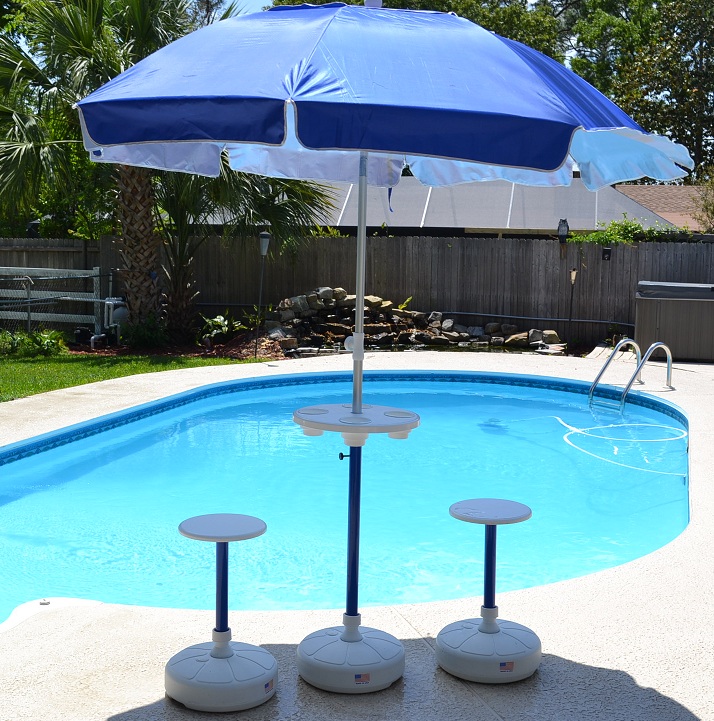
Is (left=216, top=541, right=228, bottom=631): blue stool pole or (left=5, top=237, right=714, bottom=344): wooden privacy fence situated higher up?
(left=5, top=237, right=714, bottom=344): wooden privacy fence

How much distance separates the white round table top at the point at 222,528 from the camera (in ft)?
10.4

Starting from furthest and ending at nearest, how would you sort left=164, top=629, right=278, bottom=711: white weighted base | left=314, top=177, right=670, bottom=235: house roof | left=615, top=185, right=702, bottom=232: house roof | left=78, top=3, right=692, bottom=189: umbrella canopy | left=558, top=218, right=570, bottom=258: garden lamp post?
left=615, top=185, right=702, bottom=232: house roof → left=314, top=177, right=670, bottom=235: house roof → left=558, top=218, right=570, bottom=258: garden lamp post → left=164, top=629, right=278, bottom=711: white weighted base → left=78, top=3, right=692, bottom=189: umbrella canopy

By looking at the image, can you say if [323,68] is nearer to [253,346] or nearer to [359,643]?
[359,643]

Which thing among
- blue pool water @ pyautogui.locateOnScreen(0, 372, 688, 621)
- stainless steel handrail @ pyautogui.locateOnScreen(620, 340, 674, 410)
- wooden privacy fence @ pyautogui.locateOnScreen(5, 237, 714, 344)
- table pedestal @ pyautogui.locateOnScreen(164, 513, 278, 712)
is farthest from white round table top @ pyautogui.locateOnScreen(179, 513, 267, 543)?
wooden privacy fence @ pyautogui.locateOnScreen(5, 237, 714, 344)

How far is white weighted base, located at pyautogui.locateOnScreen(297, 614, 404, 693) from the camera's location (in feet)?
10.8

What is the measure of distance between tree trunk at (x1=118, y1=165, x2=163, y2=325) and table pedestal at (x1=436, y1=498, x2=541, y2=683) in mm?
11639

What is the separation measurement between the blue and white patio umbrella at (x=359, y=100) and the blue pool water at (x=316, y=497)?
257cm

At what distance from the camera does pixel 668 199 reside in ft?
82.4

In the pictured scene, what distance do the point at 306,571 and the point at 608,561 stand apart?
2.15 m

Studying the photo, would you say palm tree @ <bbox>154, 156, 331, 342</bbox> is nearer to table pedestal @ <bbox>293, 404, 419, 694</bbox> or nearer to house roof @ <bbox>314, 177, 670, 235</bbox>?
house roof @ <bbox>314, 177, 670, 235</bbox>

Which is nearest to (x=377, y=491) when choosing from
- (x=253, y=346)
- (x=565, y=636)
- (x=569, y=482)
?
(x=569, y=482)

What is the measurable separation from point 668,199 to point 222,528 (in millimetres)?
24306

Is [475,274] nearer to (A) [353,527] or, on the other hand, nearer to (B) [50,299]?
(B) [50,299]

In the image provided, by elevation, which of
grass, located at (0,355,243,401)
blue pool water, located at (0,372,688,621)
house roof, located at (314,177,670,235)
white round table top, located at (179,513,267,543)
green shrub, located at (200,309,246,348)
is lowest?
blue pool water, located at (0,372,688,621)
